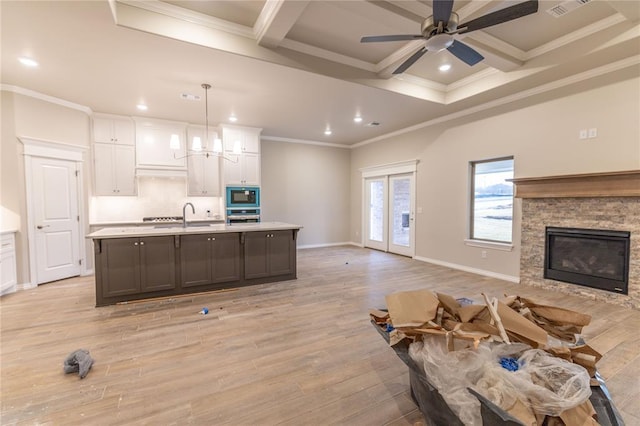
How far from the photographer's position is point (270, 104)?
4.92 meters

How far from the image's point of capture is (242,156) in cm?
636

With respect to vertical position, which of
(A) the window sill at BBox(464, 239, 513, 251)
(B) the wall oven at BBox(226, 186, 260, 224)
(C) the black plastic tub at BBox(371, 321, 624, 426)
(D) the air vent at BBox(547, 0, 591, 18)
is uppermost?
(D) the air vent at BBox(547, 0, 591, 18)

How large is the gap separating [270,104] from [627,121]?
5013 mm

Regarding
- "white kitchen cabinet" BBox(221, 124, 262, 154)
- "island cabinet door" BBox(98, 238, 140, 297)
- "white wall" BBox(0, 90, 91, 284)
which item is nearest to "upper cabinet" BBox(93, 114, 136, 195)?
"white wall" BBox(0, 90, 91, 284)

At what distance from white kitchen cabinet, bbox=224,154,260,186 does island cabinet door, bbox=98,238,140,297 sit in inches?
111

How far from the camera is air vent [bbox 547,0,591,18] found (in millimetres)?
2843

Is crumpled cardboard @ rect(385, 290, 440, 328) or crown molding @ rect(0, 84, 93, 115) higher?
crown molding @ rect(0, 84, 93, 115)

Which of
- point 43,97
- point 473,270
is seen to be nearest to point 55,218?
point 43,97

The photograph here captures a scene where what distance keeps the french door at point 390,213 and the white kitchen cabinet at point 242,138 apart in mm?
3330

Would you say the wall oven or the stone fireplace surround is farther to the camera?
the wall oven

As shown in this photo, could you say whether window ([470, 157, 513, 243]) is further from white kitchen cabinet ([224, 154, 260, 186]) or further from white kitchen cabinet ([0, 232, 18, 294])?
white kitchen cabinet ([0, 232, 18, 294])

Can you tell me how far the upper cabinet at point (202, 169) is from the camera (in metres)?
6.13

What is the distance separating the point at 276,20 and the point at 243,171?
3.88 metres

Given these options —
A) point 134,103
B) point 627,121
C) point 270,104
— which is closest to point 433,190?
point 627,121
